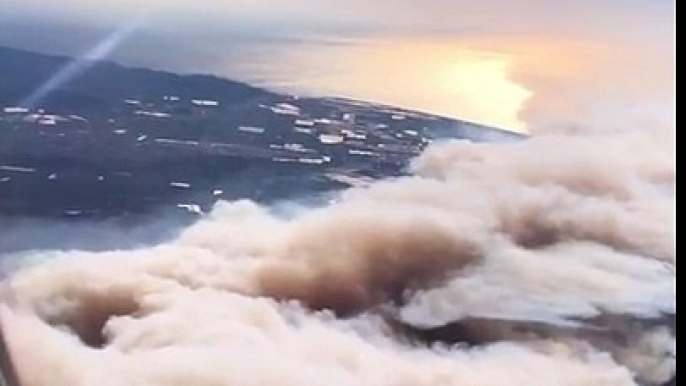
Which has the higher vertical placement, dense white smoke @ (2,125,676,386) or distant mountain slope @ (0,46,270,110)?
distant mountain slope @ (0,46,270,110)

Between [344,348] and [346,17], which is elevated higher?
[346,17]

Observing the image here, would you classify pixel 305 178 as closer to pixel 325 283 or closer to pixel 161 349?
pixel 325 283

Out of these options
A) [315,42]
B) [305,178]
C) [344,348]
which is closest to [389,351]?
[344,348]

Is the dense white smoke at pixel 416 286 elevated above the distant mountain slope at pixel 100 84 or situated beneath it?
situated beneath

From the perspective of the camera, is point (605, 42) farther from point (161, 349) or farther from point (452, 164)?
point (161, 349)

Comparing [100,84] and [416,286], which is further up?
[100,84]

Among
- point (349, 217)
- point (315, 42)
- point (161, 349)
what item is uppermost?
point (315, 42)
